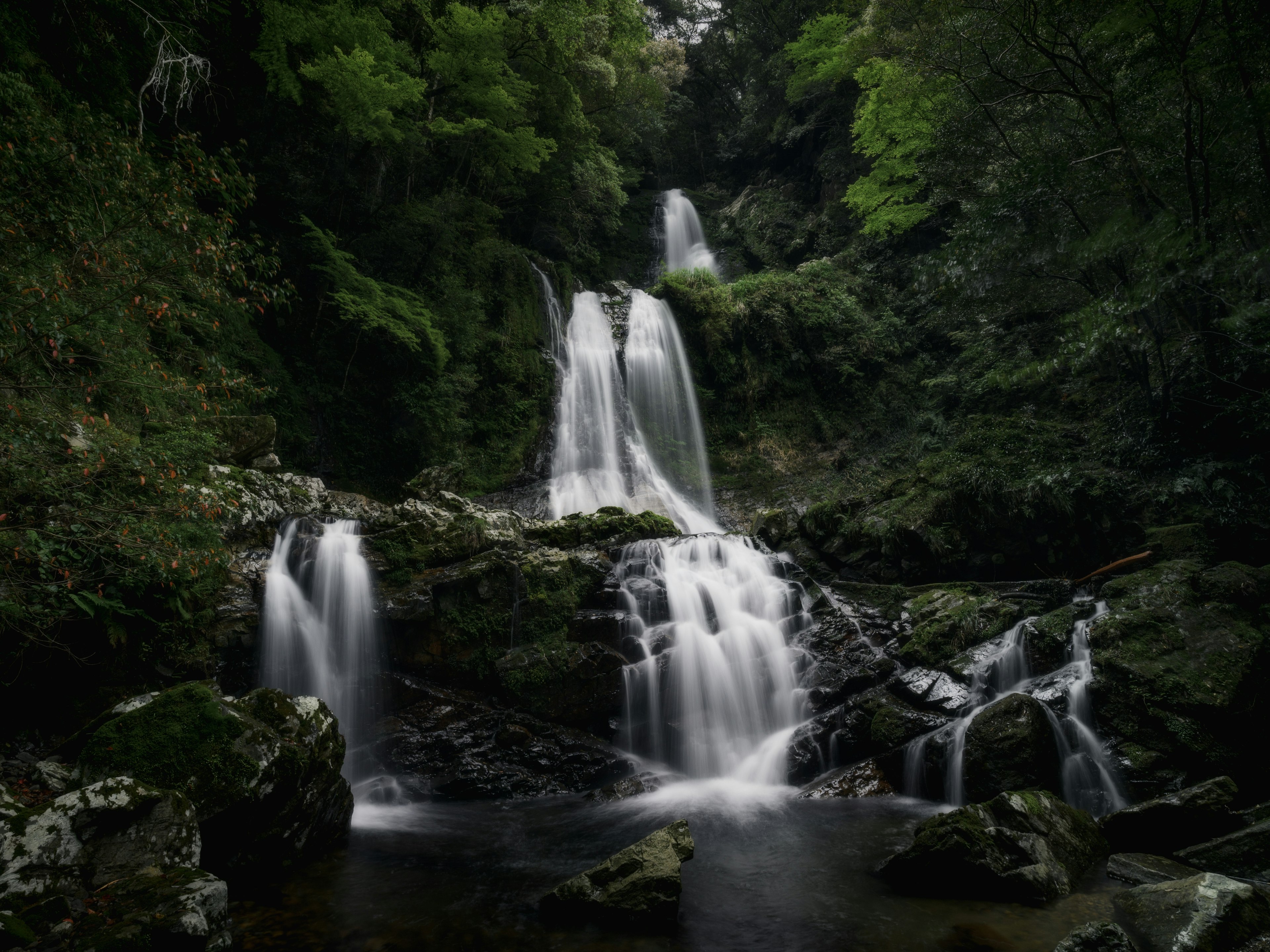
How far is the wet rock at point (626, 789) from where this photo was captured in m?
6.66

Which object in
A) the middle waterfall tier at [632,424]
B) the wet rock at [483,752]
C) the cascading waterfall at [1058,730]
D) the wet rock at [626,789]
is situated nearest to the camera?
the cascading waterfall at [1058,730]

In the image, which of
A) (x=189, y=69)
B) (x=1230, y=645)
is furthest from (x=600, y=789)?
(x=189, y=69)

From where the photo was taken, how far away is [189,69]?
11992mm

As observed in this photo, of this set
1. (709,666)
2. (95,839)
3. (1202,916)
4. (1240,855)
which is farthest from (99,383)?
(1240,855)

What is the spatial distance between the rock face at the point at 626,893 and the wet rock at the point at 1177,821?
11.7 feet

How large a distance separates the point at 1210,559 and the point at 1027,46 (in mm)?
7487

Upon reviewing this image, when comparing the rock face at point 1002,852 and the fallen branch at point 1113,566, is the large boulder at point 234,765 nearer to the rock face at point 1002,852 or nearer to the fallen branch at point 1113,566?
the rock face at point 1002,852

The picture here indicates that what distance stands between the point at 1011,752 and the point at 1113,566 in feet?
13.7

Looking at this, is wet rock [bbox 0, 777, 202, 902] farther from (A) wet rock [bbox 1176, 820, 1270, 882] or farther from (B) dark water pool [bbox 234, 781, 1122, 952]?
(A) wet rock [bbox 1176, 820, 1270, 882]

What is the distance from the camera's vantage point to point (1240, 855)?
3.99 meters

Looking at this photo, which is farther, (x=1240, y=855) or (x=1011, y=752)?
(x=1011, y=752)

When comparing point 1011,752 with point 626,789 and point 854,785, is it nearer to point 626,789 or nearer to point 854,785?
point 854,785

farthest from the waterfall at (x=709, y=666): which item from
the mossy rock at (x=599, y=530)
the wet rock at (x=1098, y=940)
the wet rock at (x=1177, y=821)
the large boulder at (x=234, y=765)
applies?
the wet rock at (x=1098, y=940)

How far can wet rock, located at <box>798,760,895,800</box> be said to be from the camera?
21.0 feet
